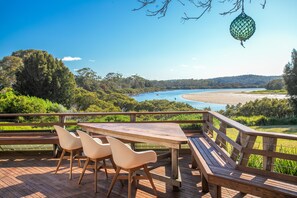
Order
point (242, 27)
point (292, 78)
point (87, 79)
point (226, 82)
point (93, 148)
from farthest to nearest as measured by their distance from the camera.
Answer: point (87, 79) → point (226, 82) → point (292, 78) → point (93, 148) → point (242, 27)

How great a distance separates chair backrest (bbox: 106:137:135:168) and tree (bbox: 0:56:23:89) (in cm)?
2811

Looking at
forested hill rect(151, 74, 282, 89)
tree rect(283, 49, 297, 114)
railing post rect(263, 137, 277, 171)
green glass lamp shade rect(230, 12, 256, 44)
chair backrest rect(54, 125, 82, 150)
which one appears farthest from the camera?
forested hill rect(151, 74, 282, 89)

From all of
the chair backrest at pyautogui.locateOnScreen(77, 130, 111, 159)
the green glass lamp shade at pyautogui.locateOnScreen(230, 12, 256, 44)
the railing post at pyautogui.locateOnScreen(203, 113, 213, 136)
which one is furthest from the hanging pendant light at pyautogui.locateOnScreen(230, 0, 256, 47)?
the chair backrest at pyautogui.locateOnScreen(77, 130, 111, 159)

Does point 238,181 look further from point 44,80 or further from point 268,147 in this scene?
point 44,80

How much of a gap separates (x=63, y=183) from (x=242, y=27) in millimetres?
3227

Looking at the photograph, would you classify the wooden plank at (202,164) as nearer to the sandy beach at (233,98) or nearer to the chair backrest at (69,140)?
the chair backrest at (69,140)

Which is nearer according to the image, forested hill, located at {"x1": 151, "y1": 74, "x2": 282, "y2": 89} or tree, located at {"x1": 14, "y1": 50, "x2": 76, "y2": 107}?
tree, located at {"x1": 14, "y1": 50, "x2": 76, "y2": 107}

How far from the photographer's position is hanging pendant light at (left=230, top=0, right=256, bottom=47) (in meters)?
3.15

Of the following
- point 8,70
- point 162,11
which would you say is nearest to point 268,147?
point 162,11

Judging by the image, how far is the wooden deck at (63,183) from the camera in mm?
3449

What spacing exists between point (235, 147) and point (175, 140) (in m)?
0.69

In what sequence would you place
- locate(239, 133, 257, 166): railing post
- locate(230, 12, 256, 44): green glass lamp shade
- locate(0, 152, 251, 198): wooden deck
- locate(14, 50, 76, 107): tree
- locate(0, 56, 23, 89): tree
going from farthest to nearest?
locate(0, 56, 23, 89): tree
locate(14, 50, 76, 107): tree
locate(0, 152, 251, 198): wooden deck
locate(230, 12, 256, 44): green glass lamp shade
locate(239, 133, 257, 166): railing post

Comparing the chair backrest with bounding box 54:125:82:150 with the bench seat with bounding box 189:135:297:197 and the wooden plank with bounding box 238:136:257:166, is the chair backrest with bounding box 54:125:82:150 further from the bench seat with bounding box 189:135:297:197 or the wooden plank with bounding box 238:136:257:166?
Result: the wooden plank with bounding box 238:136:257:166

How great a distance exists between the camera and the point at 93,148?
3500 mm
